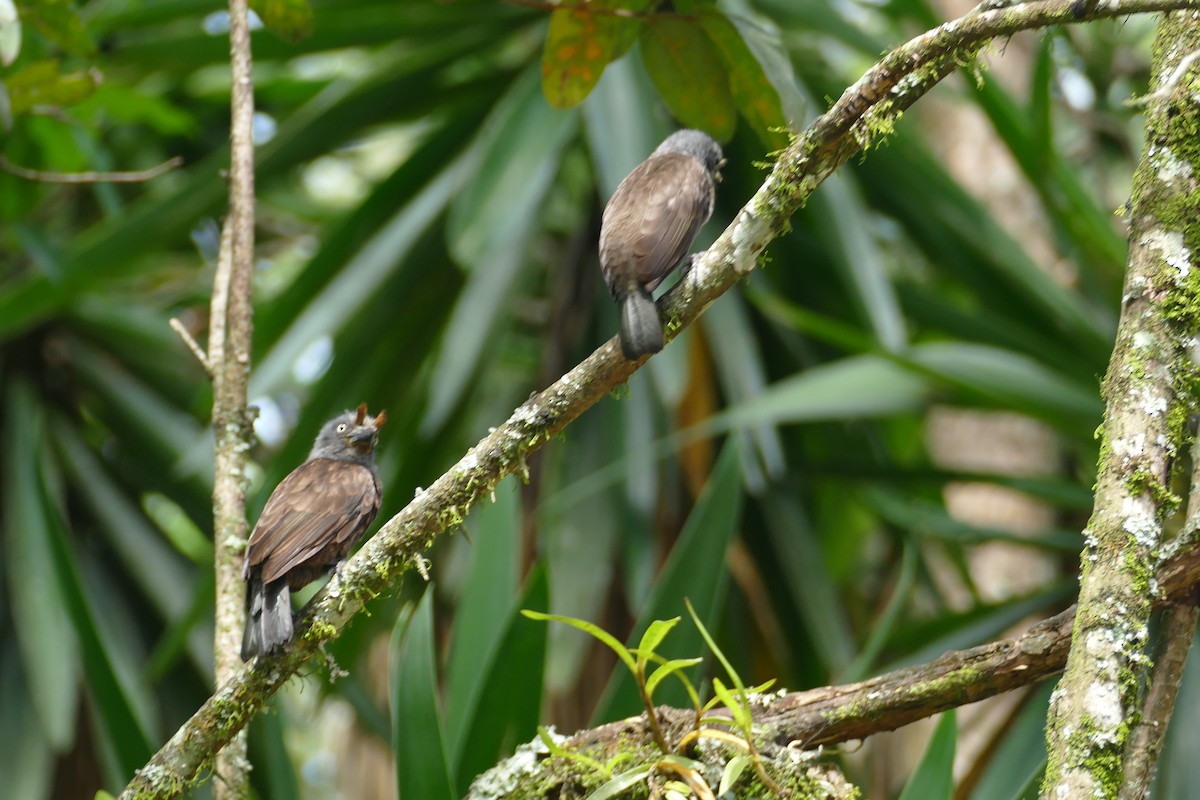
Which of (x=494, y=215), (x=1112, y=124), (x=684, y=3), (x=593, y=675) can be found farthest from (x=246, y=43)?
(x=1112, y=124)

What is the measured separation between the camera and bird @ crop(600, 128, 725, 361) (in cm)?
236

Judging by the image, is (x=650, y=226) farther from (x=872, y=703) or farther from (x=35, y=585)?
(x=35, y=585)

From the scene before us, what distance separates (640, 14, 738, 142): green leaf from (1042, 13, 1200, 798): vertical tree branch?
81cm

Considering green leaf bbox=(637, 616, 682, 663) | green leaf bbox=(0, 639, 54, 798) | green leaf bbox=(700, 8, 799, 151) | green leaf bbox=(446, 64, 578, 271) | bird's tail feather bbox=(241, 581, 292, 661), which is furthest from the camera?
green leaf bbox=(0, 639, 54, 798)

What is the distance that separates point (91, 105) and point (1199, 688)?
3355 millimetres

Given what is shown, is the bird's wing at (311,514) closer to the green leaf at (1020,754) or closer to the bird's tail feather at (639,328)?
the bird's tail feather at (639,328)

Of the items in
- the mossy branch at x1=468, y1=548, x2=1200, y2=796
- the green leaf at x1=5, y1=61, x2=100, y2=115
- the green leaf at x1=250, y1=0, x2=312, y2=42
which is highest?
the green leaf at x1=5, y1=61, x2=100, y2=115

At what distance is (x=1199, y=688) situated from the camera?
3023mm

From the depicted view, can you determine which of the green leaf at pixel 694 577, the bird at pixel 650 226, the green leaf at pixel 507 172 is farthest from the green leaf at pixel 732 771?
the green leaf at pixel 507 172

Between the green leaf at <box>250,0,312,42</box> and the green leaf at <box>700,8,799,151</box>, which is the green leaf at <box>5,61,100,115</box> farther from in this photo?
the green leaf at <box>700,8,799,151</box>

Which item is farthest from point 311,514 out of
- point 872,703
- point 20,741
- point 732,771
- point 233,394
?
point 20,741

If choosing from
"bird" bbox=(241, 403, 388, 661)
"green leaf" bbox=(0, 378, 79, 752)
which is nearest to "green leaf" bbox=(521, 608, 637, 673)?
"bird" bbox=(241, 403, 388, 661)

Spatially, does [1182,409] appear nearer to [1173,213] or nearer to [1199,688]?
[1173,213]

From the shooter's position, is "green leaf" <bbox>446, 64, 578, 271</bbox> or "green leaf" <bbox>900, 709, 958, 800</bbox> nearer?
"green leaf" <bbox>900, 709, 958, 800</bbox>
